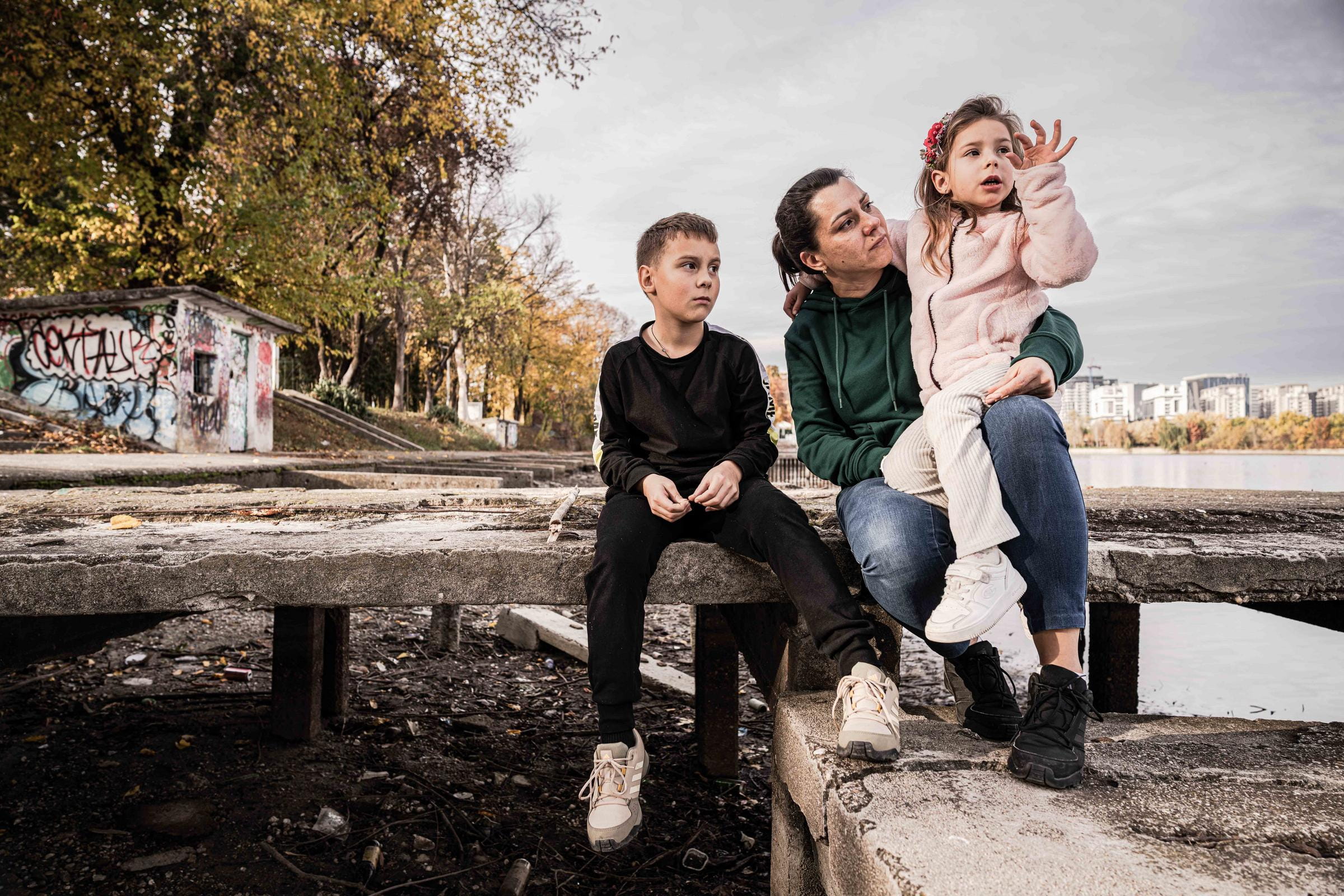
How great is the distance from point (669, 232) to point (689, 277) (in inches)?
6.6

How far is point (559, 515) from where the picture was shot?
2.83m

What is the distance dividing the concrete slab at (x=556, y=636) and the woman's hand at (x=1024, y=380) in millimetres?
3257

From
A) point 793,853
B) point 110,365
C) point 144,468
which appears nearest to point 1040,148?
point 793,853

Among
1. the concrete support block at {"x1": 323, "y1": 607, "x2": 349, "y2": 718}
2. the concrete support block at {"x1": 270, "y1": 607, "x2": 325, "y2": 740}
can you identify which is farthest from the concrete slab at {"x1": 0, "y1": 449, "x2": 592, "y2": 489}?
the concrete support block at {"x1": 270, "y1": 607, "x2": 325, "y2": 740}

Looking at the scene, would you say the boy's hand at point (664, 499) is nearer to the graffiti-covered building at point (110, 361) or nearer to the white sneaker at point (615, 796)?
the white sneaker at point (615, 796)

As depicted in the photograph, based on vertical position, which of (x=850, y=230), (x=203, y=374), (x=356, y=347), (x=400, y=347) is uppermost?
(x=400, y=347)

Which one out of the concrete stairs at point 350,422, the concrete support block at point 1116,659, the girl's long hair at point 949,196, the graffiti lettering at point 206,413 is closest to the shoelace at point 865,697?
the girl's long hair at point 949,196

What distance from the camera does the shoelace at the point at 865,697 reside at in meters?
1.67

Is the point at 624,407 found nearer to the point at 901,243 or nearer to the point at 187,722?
the point at 901,243

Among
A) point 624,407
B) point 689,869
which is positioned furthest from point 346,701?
point 624,407

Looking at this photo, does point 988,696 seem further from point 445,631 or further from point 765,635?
point 445,631

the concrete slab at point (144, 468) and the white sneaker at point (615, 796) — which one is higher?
the concrete slab at point (144, 468)

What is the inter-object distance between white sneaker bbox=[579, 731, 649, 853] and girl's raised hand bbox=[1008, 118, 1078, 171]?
178 centimetres

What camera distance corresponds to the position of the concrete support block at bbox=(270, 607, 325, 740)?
3.33m
